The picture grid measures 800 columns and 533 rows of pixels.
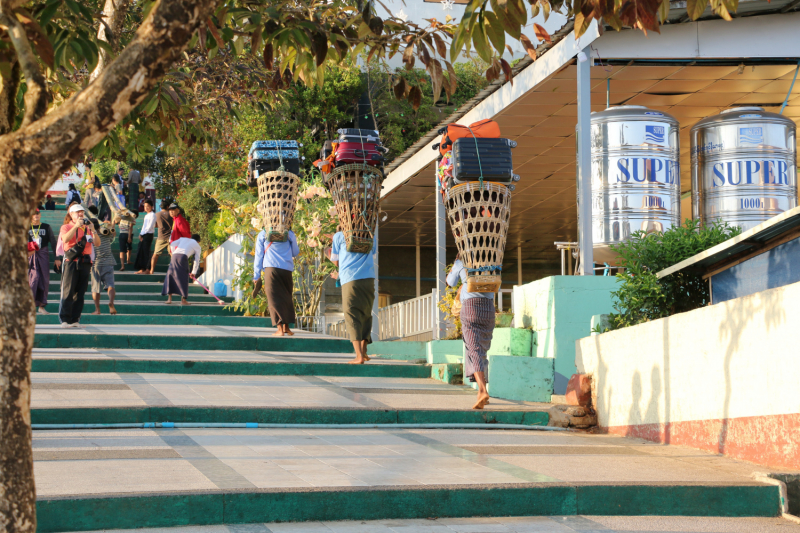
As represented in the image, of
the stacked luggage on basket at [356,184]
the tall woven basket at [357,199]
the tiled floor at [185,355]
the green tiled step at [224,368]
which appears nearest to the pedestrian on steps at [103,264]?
the tiled floor at [185,355]

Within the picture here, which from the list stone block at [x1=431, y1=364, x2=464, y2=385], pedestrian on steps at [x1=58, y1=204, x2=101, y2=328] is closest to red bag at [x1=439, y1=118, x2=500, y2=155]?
stone block at [x1=431, y1=364, x2=464, y2=385]

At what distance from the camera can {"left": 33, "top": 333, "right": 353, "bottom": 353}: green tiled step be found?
10.1 metres

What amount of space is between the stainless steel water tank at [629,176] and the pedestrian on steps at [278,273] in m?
4.41

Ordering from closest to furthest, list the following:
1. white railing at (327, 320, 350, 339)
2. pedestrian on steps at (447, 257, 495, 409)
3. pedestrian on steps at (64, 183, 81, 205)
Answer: pedestrian on steps at (447, 257, 495, 409) < white railing at (327, 320, 350, 339) < pedestrian on steps at (64, 183, 81, 205)

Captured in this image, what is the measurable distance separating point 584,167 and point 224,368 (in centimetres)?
444

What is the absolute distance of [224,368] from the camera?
9188 mm

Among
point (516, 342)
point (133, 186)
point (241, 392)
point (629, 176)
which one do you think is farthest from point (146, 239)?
point (629, 176)

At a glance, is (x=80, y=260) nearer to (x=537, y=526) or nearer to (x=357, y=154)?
(x=357, y=154)

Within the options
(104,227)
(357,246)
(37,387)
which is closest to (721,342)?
(357,246)

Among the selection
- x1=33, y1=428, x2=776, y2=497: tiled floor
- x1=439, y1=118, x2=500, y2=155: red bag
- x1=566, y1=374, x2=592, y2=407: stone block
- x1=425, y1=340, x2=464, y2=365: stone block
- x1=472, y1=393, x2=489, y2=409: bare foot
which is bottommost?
x1=33, y1=428, x2=776, y2=497: tiled floor

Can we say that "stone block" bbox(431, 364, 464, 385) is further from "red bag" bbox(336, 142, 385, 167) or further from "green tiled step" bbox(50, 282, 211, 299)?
"green tiled step" bbox(50, 282, 211, 299)

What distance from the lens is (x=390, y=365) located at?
9.98m

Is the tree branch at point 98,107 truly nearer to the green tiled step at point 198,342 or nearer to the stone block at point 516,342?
the stone block at point 516,342

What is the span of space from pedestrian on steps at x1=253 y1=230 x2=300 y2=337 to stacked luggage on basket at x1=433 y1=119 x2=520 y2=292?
5.54 metres
